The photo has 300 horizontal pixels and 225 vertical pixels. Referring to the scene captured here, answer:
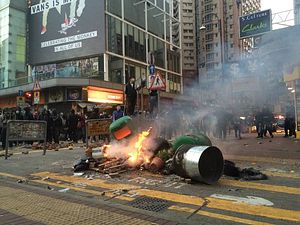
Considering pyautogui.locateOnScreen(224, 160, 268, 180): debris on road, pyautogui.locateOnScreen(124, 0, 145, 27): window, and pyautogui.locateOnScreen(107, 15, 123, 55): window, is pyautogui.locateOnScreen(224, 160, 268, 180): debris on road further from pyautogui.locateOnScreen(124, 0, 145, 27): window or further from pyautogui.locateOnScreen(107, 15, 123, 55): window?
pyautogui.locateOnScreen(124, 0, 145, 27): window

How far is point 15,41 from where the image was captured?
37469mm

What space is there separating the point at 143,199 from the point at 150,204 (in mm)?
335

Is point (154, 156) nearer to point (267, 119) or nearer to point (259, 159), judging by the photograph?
point (259, 159)

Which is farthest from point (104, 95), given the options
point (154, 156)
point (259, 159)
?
point (154, 156)

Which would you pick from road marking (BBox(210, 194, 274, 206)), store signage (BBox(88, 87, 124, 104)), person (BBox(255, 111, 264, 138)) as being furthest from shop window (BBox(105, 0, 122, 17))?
road marking (BBox(210, 194, 274, 206))

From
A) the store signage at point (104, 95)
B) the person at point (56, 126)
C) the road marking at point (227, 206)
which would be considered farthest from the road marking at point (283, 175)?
the store signage at point (104, 95)

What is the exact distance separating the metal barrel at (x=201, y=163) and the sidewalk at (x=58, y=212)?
1.90 metres

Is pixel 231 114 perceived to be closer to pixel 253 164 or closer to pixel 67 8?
pixel 253 164

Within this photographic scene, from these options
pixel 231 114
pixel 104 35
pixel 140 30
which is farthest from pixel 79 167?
pixel 140 30

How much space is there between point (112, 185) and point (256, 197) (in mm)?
2657

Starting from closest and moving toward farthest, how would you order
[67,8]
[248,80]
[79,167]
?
1. [79,167]
2. [248,80]
3. [67,8]

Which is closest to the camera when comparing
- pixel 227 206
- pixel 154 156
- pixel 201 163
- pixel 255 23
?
pixel 227 206

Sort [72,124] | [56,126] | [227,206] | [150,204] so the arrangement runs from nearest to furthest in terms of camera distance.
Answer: [227,206]
[150,204]
[56,126]
[72,124]

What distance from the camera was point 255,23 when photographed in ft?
53.8
